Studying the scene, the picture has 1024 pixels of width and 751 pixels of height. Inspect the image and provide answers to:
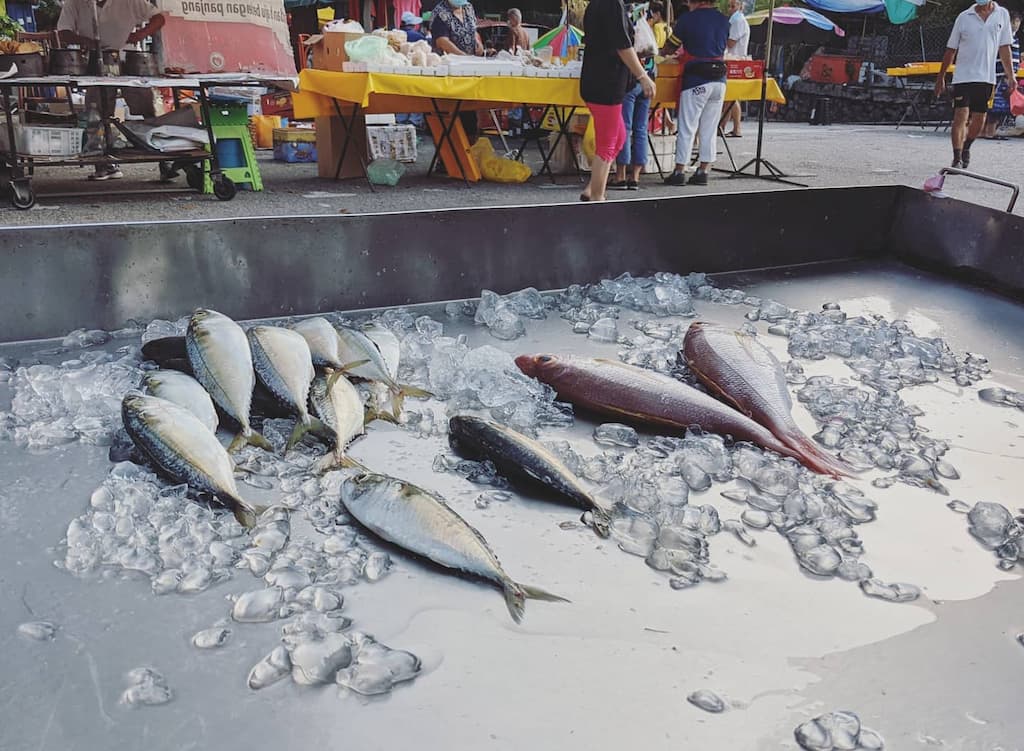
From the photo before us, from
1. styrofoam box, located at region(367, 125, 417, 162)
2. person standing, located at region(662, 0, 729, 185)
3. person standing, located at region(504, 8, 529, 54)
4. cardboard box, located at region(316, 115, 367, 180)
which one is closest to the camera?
person standing, located at region(662, 0, 729, 185)

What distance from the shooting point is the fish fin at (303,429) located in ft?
9.20

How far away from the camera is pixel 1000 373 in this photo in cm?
375

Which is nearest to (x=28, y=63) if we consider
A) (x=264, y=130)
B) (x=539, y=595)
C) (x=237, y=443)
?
(x=264, y=130)

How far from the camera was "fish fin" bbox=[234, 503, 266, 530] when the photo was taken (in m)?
2.35

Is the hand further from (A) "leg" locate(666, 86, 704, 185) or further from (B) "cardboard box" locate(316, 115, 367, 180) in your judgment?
(B) "cardboard box" locate(316, 115, 367, 180)

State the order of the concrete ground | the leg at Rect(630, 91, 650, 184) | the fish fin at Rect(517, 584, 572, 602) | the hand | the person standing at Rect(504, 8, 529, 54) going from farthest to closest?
the person standing at Rect(504, 8, 529, 54), the leg at Rect(630, 91, 650, 184), the concrete ground, the hand, the fish fin at Rect(517, 584, 572, 602)

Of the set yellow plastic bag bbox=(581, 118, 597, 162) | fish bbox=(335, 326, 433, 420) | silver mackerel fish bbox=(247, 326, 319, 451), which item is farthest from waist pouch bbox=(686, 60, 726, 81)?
silver mackerel fish bbox=(247, 326, 319, 451)

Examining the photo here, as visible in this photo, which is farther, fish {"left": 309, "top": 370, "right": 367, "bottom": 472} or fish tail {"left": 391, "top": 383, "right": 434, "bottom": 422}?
fish tail {"left": 391, "top": 383, "right": 434, "bottom": 422}

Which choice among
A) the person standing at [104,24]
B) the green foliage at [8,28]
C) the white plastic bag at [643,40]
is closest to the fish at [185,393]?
the person standing at [104,24]

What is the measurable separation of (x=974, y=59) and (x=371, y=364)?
9.21m

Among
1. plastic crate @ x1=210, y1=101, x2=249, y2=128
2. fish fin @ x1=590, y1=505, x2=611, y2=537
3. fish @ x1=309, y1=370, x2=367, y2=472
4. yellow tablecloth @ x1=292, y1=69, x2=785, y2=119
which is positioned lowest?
fish fin @ x1=590, y1=505, x2=611, y2=537

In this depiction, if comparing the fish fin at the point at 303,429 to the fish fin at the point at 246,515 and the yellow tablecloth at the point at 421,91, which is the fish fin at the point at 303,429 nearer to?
the fish fin at the point at 246,515

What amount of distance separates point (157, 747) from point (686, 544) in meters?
1.40

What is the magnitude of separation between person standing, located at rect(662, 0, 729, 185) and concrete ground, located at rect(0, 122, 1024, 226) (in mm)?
417
